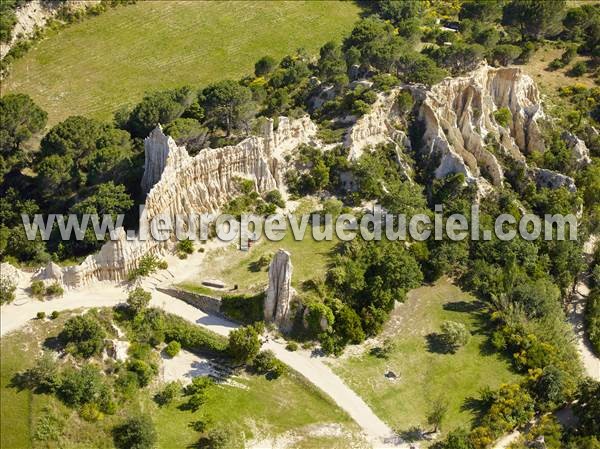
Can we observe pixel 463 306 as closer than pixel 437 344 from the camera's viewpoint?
No

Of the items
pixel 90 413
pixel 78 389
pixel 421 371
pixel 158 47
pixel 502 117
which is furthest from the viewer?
pixel 158 47

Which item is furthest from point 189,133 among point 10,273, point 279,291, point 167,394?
point 167,394

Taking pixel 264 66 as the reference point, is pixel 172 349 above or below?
below

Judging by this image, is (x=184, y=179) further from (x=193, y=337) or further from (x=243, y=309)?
(x=193, y=337)

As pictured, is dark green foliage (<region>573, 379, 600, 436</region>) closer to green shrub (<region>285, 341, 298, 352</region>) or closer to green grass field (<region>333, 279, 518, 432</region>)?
green grass field (<region>333, 279, 518, 432</region>)

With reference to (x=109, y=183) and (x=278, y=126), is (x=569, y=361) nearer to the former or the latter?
(x=278, y=126)

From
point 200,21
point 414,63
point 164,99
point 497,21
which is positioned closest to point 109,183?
point 164,99
